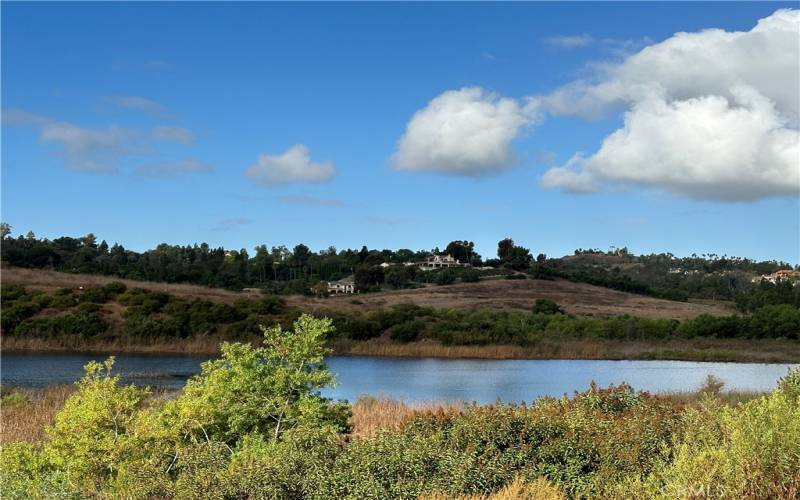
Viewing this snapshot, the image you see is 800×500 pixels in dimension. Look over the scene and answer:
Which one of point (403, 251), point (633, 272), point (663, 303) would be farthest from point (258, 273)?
point (633, 272)

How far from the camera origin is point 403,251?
5630 inches

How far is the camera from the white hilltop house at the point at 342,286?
101613 mm

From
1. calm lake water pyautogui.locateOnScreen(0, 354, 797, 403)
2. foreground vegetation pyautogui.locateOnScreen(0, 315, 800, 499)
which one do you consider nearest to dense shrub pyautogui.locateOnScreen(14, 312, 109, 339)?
calm lake water pyautogui.locateOnScreen(0, 354, 797, 403)

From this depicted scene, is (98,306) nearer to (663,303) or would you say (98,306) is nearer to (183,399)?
(183,399)

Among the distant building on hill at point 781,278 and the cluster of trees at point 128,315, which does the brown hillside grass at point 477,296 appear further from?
the distant building on hill at point 781,278

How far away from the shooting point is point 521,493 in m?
7.97

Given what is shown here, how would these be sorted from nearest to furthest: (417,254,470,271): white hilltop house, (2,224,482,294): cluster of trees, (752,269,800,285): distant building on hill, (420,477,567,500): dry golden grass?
(420,477,567,500): dry golden grass
(2,224,482,294): cluster of trees
(752,269,800,285): distant building on hill
(417,254,470,271): white hilltop house

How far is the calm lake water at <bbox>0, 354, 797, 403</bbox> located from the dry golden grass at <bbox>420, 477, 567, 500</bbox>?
17318 mm

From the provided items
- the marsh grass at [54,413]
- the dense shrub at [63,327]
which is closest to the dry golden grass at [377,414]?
the marsh grass at [54,413]

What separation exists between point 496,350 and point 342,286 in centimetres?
5113

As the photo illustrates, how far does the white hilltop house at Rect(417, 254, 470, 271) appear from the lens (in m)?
124

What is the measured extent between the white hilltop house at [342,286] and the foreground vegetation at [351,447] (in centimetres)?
8844

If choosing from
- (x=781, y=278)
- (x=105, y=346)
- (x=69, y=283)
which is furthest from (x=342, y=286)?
(x=781, y=278)

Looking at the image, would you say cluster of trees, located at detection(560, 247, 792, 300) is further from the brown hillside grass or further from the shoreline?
the shoreline
